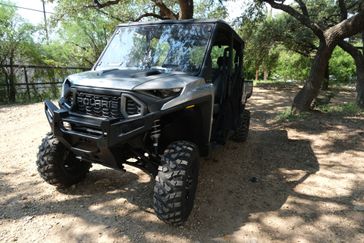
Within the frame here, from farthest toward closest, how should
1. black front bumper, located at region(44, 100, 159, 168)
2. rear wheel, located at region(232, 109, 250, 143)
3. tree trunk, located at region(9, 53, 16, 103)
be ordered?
tree trunk, located at region(9, 53, 16, 103)
rear wheel, located at region(232, 109, 250, 143)
black front bumper, located at region(44, 100, 159, 168)

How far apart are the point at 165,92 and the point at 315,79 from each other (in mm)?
5983

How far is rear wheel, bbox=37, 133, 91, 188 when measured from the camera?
3959mm

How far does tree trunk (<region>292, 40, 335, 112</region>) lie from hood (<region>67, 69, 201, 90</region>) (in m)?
5.39

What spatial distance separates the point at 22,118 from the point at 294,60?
642 inches

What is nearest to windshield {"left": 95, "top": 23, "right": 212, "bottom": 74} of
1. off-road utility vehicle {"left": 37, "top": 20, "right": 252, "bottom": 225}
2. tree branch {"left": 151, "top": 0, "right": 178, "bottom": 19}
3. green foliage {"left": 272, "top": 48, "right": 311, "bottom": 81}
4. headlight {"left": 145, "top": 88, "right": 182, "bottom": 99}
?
off-road utility vehicle {"left": 37, "top": 20, "right": 252, "bottom": 225}

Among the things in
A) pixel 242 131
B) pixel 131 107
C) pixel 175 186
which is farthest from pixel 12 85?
pixel 175 186

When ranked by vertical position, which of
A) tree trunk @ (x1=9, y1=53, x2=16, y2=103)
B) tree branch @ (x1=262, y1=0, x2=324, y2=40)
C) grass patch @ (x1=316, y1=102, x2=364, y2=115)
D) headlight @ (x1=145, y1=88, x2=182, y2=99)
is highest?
tree branch @ (x1=262, y1=0, x2=324, y2=40)

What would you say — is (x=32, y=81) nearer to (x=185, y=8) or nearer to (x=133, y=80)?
(x=185, y=8)

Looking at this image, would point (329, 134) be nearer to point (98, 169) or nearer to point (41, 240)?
point (98, 169)

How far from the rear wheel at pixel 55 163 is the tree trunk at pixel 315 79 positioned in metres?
6.07

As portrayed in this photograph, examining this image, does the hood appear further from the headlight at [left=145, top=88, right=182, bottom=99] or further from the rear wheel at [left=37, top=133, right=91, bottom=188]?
the rear wheel at [left=37, top=133, right=91, bottom=188]

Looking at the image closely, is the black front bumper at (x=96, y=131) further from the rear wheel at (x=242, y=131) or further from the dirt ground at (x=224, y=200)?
the rear wheel at (x=242, y=131)

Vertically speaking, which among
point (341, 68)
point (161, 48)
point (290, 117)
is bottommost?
point (290, 117)

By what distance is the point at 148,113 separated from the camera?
320cm
